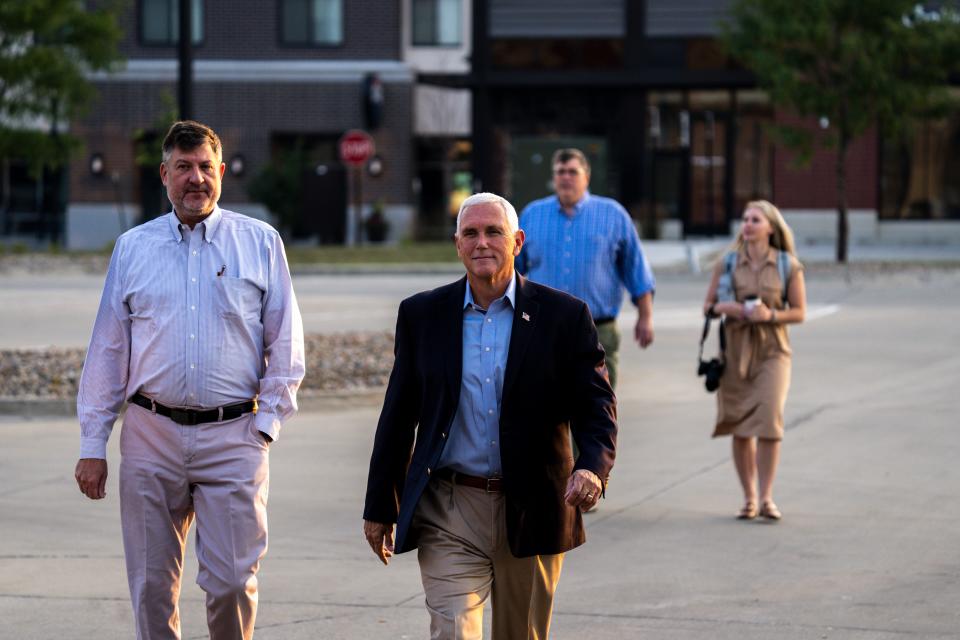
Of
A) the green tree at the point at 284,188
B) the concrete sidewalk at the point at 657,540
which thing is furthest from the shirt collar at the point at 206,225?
the green tree at the point at 284,188

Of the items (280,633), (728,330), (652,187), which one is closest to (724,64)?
(652,187)

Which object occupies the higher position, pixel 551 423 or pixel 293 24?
pixel 293 24

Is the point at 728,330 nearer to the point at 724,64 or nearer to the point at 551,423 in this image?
the point at 551,423

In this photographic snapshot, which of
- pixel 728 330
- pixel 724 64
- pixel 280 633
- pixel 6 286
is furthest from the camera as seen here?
pixel 724 64

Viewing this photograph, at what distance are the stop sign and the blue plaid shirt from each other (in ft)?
114

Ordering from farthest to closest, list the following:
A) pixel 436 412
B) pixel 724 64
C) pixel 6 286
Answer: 1. pixel 724 64
2. pixel 6 286
3. pixel 436 412

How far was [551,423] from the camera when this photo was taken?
5.49 metres

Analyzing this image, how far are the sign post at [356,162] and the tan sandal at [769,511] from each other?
1406 inches

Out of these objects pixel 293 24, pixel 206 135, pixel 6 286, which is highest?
A: pixel 293 24

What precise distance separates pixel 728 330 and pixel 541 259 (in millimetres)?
1162

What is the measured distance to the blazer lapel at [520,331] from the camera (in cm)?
540

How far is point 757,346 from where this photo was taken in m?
10.1

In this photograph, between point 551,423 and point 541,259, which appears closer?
point 551,423

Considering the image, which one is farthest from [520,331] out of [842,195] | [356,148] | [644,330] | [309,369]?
[356,148]
